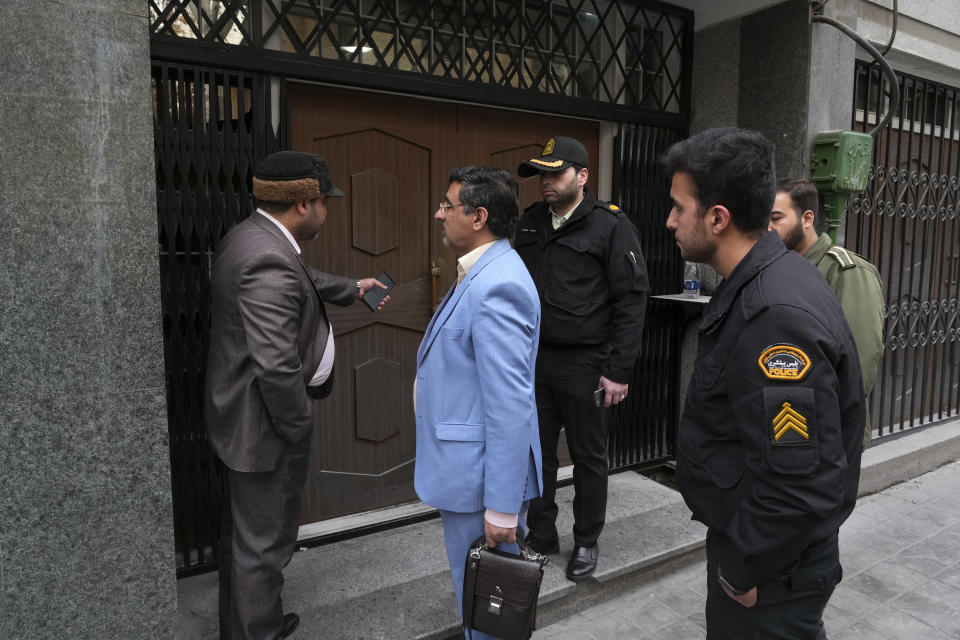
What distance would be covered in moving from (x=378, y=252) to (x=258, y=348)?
1493 mm

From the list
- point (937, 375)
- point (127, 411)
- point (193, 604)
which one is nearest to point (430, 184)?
point (127, 411)

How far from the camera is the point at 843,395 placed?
1.57 meters

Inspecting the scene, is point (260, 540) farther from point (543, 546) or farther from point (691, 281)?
point (691, 281)

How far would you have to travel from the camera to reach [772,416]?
146 cm

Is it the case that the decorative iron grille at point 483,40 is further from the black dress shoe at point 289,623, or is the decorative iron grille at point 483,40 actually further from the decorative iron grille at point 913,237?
the black dress shoe at point 289,623

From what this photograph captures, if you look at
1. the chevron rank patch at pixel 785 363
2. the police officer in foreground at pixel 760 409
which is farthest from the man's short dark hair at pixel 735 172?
the chevron rank patch at pixel 785 363

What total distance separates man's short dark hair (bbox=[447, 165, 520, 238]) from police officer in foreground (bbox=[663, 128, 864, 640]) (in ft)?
2.23

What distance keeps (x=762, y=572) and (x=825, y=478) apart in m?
0.26

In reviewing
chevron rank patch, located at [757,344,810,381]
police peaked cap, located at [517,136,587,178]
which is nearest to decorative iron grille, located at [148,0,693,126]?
police peaked cap, located at [517,136,587,178]

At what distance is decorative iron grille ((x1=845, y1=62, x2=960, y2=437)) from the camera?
16.6 feet

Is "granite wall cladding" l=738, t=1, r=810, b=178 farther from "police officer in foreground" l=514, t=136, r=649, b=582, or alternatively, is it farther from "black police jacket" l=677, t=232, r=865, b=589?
"black police jacket" l=677, t=232, r=865, b=589

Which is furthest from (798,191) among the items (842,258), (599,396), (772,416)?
(772,416)

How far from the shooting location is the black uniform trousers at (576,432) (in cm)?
333

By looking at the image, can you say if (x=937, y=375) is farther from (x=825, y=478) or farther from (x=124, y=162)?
(x=124, y=162)
